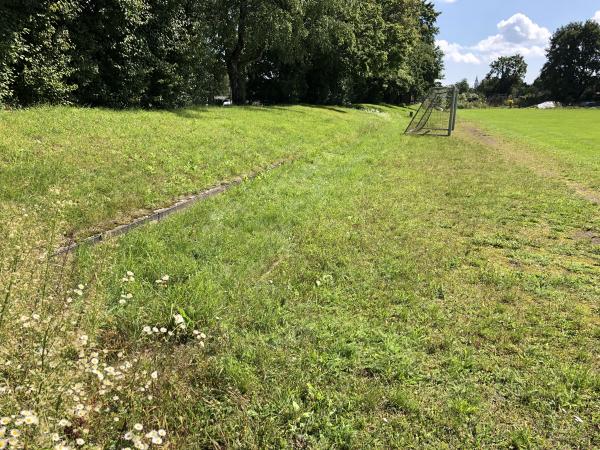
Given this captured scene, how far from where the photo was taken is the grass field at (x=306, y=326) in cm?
260

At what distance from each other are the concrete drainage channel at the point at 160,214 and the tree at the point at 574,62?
113 meters

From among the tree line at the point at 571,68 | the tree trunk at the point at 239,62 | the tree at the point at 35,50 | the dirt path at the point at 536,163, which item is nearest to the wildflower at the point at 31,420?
the dirt path at the point at 536,163

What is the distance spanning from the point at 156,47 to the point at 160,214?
33.1 feet

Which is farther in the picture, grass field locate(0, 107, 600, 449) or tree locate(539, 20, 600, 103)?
tree locate(539, 20, 600, 103)

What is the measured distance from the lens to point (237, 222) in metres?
6.14

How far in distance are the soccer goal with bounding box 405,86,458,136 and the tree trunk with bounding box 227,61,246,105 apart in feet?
32.0

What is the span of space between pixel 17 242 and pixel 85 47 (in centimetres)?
976

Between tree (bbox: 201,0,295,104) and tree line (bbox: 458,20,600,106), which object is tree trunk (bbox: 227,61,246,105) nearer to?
tree (bbox: 201,0,295,104)

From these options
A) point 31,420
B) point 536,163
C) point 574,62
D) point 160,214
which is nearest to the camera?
point 31,420

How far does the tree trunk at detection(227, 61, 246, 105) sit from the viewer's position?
24.2 m

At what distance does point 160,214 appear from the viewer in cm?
620

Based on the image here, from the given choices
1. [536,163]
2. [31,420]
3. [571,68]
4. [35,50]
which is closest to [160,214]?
[31,420]

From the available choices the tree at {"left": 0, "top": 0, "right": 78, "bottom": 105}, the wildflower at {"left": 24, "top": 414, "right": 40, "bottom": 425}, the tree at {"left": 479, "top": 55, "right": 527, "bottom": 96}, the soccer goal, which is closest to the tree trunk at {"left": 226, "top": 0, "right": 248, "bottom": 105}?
the soccer goal

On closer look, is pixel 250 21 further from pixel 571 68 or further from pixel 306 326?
pixel 571 68
